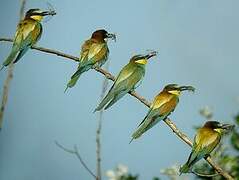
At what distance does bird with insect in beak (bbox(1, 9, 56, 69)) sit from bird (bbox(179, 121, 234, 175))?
1.04 meters

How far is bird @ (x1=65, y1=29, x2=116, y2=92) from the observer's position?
10.9 feet

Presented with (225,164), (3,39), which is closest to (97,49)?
(3,39)

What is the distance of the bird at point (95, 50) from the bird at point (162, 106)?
1.50ft

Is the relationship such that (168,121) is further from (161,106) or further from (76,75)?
(76,75)

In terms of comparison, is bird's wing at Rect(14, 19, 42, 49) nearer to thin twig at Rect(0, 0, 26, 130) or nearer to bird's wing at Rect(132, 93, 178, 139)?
thin twig at Rect(0, 0, 26, 130)

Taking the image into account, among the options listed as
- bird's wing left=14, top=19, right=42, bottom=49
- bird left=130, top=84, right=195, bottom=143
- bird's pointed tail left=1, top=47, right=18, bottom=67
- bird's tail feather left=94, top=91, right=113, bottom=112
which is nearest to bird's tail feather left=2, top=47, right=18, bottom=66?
bird's pointed tail left=1, top=47, right=18, bottom=67

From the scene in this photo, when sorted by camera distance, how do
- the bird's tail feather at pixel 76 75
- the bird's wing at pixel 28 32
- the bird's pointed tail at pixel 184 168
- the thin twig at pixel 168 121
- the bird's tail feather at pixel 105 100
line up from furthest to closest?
the bird's wing at pixel 28 32 → the bird's tail feather at pixel 76 75 → the bird's tail feather at pixel 105 100 → the bird's pointed tail at pixel 184 168 → the thin twig at pixel 168 121

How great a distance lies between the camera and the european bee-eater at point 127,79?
2.93 m

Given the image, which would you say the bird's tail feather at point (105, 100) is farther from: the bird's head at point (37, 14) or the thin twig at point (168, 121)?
the bird's head at point (37, 14)

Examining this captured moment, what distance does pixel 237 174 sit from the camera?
26.3 feet

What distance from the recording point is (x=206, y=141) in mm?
2930

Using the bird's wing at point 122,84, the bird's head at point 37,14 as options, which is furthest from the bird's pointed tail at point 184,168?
the bird's head at point 37,14

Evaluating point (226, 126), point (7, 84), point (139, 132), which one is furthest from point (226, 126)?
point (7, 84)

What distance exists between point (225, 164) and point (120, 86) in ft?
17.1
